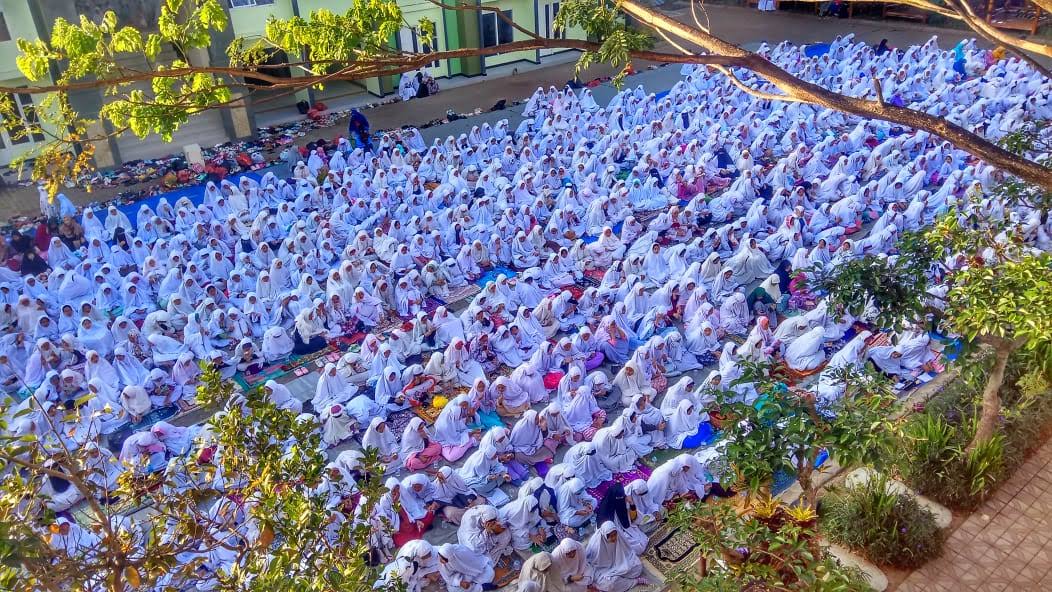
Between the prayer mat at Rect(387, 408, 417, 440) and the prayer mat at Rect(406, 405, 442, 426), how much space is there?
0.06m

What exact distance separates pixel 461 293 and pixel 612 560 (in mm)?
5829

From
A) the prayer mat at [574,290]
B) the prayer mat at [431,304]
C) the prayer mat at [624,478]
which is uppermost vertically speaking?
the prayer mat at [431,304]

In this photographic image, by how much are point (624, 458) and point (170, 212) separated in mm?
→ 9828

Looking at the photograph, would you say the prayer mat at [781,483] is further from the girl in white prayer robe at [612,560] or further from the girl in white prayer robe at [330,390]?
the girl in white prayer robe at [330,390]

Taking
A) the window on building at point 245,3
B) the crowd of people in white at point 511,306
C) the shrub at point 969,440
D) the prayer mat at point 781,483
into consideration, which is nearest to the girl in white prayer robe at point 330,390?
the crowd of people in white at point 511,306

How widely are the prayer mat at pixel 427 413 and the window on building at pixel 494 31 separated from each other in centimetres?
1693

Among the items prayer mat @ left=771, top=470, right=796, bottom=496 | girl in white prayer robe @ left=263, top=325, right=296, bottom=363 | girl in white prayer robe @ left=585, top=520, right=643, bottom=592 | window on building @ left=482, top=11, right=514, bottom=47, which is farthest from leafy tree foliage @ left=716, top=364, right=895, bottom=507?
window on building @ left=482, top=11, right=514, bottom=47

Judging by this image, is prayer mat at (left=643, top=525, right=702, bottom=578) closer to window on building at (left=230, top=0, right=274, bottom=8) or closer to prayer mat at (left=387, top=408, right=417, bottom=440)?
prayer mat at (left=387, top=408, right=417, bottom=440)

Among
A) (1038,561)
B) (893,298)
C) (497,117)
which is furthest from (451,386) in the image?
(497,117)

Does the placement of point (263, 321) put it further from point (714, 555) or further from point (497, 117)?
point (497, 117)

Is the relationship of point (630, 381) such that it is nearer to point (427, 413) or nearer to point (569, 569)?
point (427, 413)

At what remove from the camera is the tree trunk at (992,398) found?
21.5 feet

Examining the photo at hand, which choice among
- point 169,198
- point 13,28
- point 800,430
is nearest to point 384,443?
point 800,430

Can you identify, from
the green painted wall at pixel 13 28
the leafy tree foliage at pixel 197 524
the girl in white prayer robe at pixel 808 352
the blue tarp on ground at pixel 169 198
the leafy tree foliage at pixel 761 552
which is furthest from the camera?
the green painted wall at pixel 13 28
